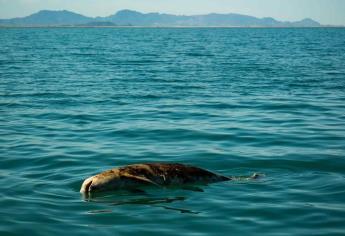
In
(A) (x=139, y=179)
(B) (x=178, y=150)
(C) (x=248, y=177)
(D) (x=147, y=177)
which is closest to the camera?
(A) (x=139, y=179)

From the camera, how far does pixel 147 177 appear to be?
1014 cm

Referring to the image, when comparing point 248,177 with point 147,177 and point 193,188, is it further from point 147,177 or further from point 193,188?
point 147,177

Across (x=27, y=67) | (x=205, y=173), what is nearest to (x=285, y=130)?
(x=205, y=173)

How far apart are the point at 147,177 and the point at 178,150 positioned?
128 inches

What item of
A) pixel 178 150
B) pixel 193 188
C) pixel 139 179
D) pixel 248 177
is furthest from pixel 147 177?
pixel 178 150

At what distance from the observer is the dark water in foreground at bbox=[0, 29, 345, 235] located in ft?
27.4

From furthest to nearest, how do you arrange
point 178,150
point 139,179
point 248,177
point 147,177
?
point 178,150, point 248,177, point 147,177, point 139,179

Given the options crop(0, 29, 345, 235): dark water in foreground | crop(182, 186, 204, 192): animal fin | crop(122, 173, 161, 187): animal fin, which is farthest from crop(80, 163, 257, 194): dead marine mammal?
crop(0, 29, 345, 235): dark water in foreground

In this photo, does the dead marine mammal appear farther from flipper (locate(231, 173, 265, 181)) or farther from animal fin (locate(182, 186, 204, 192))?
animal fin (locate(182, 186, 204, 192))

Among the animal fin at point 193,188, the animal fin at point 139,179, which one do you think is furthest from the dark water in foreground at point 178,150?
the animal fin at point 139,179

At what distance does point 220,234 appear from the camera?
25.5 ft

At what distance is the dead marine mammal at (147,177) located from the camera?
31.9ft

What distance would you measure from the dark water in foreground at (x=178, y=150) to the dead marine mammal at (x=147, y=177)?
31 centimetres

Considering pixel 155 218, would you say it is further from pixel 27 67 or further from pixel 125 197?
pixel 27 67
